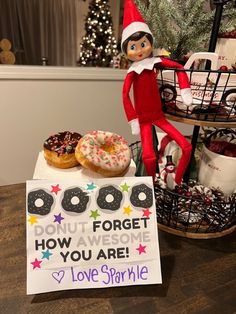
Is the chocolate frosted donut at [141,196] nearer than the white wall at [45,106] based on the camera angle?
Yes

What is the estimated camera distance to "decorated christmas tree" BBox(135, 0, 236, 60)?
62 cm

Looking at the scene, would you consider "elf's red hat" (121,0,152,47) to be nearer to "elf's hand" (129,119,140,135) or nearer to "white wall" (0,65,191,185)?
"elf's hand" (129,119,140,135)

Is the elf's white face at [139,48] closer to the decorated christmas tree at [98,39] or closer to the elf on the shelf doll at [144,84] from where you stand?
the elf on the shelf doll at [144,84]

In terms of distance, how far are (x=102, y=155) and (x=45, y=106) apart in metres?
1.13

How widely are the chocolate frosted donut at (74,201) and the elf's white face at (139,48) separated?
327 mm

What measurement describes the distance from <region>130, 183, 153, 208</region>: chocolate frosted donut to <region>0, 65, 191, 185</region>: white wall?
125 cm

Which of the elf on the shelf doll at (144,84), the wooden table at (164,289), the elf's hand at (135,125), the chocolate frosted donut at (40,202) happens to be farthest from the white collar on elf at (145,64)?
the wooden table at (164,289)

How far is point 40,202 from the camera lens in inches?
21.3

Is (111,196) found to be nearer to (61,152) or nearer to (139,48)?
(61,152)

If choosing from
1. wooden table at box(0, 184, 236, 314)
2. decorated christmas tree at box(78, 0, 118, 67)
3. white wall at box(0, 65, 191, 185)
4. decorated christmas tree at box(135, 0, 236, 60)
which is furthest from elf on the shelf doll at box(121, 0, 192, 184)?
decorated christmas tree at box(78, 0, 118, 67)

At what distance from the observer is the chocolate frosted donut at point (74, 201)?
1.80 feet

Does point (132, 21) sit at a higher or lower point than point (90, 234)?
higher

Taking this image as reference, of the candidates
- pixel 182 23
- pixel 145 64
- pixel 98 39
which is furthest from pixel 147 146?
pixel 98 39

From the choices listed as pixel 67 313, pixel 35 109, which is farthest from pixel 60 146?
pixel 35 109
